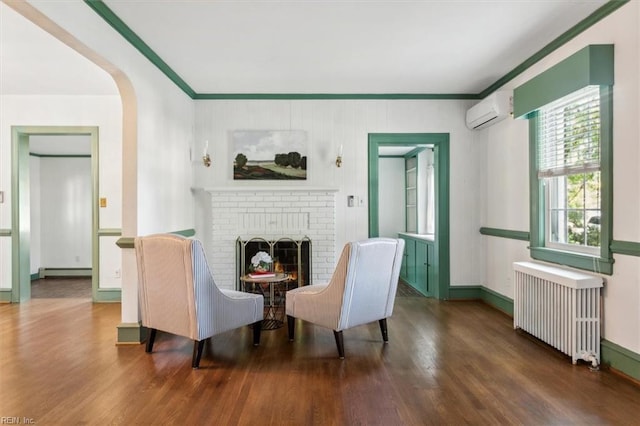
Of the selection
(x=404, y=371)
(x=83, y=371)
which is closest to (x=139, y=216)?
(x=83, y=371)

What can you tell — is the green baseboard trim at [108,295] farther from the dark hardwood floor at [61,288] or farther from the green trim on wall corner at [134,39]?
the green trim on wall corner at [134,39]

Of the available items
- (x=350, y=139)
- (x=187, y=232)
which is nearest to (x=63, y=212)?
(x=187, y=232)

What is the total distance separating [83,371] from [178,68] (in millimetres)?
2989

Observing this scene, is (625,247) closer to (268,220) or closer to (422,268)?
(422,268)

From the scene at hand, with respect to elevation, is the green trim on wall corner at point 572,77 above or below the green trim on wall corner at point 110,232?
above

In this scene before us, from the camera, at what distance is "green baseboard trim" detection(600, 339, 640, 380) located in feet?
8.19

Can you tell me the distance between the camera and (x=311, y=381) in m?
2.50

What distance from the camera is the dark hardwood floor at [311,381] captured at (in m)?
2.09

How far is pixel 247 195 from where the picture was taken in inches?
187

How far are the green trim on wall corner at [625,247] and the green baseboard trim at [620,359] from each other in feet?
2.23

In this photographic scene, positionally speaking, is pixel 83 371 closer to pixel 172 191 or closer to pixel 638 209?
pixel 172 191

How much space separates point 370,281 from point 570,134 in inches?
84.8

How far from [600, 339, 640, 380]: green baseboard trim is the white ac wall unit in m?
2.42

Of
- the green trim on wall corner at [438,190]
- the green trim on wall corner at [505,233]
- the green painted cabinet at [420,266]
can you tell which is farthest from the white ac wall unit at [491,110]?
the green painted cabinet at [420,266]
